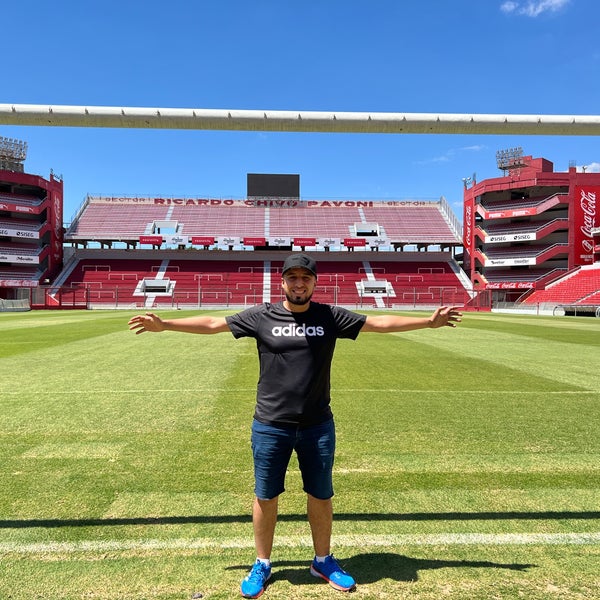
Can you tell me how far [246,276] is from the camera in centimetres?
5859

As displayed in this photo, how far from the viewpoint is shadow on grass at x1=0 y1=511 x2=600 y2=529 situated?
144 inches

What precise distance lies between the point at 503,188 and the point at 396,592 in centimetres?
6290

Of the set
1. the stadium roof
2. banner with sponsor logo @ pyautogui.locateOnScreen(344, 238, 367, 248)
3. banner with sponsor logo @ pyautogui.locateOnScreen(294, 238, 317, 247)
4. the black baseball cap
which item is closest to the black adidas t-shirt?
the black baseball cap

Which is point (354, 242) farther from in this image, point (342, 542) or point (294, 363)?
point (294, 363)

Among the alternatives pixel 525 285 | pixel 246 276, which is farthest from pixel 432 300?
pixel 246 276

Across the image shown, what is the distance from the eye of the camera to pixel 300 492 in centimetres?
436

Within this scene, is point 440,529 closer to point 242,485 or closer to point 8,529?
point 242,485

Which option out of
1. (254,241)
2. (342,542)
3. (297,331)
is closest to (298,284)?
(297,331)

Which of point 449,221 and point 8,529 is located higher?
point 449,221

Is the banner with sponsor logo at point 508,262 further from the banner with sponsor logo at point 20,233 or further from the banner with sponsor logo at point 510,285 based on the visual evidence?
the banner with sponsor logo at point 20,233

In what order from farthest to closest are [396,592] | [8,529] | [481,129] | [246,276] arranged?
[246,276] < [481,129] < [8,529] < [396,592]

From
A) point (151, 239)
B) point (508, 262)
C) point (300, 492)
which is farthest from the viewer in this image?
point (151, 239)

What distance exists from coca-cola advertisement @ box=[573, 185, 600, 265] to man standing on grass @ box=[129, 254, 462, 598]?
5937cm

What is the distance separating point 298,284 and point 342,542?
1.90 metres
